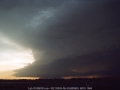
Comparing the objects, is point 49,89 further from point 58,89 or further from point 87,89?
point 87,89

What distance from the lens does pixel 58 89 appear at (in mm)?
17688

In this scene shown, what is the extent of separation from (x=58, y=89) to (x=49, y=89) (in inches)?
35.8

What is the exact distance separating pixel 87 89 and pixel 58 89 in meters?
2.65

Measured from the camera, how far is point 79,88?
57.7ft

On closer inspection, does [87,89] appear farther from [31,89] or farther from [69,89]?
[31,89]

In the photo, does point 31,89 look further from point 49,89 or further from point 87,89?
point 87,89

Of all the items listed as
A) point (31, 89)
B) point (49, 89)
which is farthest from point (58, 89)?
point (31, 89)

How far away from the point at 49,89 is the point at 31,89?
68.5 inches

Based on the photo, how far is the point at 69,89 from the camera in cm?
1748

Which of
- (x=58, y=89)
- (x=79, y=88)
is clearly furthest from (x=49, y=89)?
(x=79, y=88)

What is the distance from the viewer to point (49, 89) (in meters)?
18.0

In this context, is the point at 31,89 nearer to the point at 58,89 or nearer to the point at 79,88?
the point at 58,89

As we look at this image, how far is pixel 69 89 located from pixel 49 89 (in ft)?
6.27

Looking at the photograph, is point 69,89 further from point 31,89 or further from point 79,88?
point 31,89
